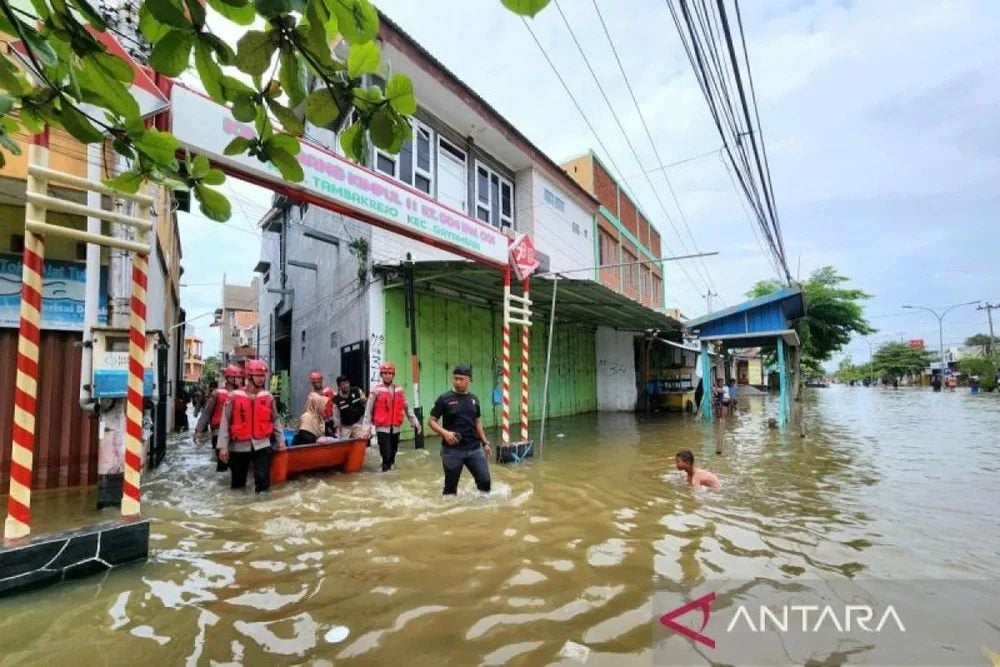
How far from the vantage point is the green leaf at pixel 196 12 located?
4.72 feet

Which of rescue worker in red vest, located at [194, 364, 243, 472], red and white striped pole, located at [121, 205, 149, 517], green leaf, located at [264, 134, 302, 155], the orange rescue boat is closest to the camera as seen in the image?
green leaf, located at [264, 134, 302, 155]

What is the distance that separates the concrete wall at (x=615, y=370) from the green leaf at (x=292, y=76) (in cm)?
2026

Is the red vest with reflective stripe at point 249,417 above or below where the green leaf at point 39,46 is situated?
below

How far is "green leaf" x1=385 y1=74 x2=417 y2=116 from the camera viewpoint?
5.35 feet

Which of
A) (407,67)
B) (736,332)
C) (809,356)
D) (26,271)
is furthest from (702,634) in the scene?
(809,356)

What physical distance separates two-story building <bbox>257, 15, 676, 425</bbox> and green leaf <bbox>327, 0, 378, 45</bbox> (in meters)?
6.02

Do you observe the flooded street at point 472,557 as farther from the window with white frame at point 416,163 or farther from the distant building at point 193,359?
the distant building at point 193,359

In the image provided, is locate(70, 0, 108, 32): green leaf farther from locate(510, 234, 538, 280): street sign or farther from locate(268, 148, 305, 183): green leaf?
locate(510, 234, 538, 280): street sign

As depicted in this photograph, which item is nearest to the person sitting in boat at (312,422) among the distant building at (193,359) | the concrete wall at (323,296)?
the concrete wall at (323,296)

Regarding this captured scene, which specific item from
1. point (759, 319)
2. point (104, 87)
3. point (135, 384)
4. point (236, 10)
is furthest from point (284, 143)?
point (759, 319)

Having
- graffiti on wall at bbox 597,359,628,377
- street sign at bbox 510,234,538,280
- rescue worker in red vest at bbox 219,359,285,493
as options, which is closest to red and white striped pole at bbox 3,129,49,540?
rescue worker in red vest at bbox 219,359,285,493

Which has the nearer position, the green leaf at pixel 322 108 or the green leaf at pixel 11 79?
the green leaf at pixel 11 79

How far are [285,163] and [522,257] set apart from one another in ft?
25.7

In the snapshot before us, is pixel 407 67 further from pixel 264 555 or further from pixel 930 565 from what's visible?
pixel 930 565
